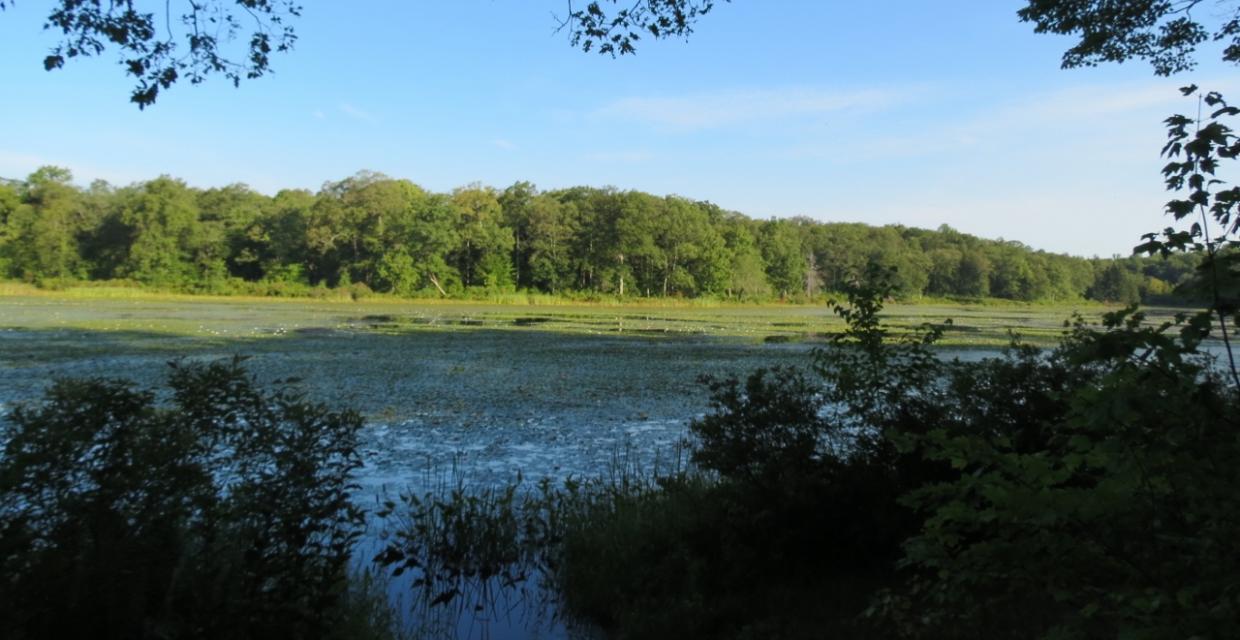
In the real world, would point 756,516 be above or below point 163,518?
below

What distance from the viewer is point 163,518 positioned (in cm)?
285

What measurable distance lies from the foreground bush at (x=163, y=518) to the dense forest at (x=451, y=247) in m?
56.8

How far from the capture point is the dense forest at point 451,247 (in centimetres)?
6009

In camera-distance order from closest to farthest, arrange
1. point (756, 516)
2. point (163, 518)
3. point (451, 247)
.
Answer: point (163, 518), point (756, 516), point (451, 247)

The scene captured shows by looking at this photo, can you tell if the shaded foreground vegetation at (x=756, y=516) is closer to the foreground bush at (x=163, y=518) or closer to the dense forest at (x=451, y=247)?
the foreground bush at (x=163, y=518)

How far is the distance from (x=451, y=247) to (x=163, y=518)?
63446 millimetres

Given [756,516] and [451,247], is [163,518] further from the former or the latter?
[451,247]

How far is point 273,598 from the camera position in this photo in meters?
3.05

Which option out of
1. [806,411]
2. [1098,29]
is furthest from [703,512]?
[1098,29]

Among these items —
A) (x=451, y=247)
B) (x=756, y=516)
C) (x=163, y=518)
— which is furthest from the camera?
(x=451, y=247)

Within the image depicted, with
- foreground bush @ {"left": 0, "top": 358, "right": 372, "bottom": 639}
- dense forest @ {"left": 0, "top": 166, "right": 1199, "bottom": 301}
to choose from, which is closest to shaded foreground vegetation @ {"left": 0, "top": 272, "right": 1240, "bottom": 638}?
foreground bush @ {"left": 0, "top": 358, "right": 372, "bottom": 639}

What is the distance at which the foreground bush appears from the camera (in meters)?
2.63

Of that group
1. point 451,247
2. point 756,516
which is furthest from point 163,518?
point 451,247

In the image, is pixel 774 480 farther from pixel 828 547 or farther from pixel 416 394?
pixel 416 394
